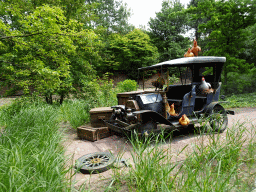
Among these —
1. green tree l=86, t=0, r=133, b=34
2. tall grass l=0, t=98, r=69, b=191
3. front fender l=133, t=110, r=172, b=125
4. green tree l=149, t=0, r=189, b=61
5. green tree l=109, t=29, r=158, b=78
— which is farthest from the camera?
green tree l=86, t=0, r=133, b=34

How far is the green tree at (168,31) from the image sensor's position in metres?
21.7

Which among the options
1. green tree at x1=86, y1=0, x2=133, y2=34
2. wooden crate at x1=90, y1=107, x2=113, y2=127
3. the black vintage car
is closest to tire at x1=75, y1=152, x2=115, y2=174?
the black vintage car

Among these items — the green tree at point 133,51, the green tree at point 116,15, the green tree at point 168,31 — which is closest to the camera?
the green tree at point 133,51

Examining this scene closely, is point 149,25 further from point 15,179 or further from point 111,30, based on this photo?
point 15,179

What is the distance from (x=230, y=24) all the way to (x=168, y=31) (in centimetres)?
1301

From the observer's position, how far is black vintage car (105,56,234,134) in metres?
3.92

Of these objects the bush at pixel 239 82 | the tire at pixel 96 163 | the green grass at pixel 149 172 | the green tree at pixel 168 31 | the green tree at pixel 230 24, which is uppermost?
the green tree at pixel 168 31

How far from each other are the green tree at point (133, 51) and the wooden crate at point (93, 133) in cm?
1644

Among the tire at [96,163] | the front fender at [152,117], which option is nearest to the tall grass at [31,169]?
the tire at [96,163]

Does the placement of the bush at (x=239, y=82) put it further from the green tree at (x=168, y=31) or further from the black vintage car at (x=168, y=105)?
the green tree at (x=168, y=31)

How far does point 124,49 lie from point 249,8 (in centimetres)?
1352

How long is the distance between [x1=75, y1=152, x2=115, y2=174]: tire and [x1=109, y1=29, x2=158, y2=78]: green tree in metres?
17.9

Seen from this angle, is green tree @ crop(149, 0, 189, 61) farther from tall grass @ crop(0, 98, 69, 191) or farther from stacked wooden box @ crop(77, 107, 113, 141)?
tall grass @ crop(0, 98, 69, 191)

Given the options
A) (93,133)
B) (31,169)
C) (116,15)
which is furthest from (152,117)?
(116,15)
